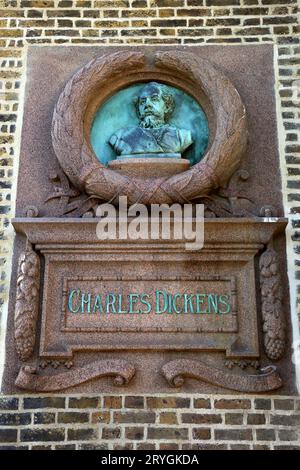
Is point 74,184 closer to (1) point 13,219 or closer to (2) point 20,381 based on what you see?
(1) point 13,219

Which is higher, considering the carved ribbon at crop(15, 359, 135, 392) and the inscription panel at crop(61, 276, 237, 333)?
the inscription panel at crop(61, 276, 237, 333)

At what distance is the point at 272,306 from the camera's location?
15.1 ft

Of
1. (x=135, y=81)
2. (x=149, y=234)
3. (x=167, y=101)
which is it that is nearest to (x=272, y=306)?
(x=149, y=234)

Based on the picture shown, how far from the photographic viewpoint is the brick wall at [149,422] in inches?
169

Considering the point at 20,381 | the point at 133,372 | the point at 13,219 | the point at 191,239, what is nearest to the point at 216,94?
the point at 191,239

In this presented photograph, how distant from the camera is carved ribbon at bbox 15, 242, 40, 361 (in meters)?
4.55

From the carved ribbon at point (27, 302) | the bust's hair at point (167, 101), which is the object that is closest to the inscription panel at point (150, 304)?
the carved ribbon at point (27, 302)

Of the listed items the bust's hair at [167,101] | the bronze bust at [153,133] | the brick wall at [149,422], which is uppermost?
the bust's hair at [167,101]

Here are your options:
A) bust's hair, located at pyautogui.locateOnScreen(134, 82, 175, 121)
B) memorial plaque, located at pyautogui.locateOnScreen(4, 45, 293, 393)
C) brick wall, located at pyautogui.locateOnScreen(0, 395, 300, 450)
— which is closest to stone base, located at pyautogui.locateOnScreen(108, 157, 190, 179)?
memorial plaque, located at pyautogui.locateOnScreen(4, 45, 293, 393)

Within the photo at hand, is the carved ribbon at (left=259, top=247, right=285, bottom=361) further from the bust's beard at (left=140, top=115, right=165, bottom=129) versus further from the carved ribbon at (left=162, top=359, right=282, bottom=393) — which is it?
the bust's beard at (left=140, top=115, right=165, bottom=129)

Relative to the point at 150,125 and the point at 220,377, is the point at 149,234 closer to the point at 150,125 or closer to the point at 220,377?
the point at 150,125

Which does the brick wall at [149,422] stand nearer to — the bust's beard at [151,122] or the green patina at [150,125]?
the green patina at [150,125]

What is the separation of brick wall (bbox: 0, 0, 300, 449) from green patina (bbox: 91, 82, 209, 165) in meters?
0.54

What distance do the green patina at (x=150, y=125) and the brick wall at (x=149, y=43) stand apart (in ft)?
1.78
